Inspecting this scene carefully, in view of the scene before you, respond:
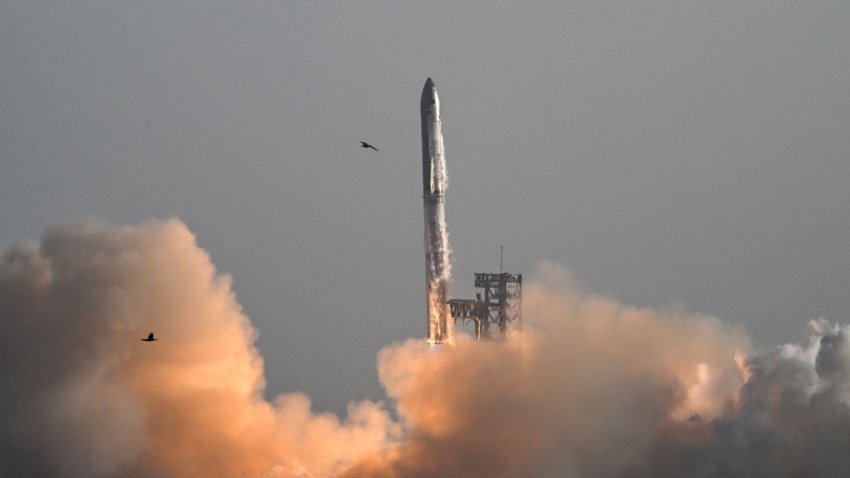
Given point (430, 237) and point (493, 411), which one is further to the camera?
point (430, 237)

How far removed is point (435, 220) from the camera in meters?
110

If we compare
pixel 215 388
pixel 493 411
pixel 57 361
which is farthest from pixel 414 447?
pixel 57 361

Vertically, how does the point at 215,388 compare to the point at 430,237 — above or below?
below

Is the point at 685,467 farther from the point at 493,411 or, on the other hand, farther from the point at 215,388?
the point at 215,388

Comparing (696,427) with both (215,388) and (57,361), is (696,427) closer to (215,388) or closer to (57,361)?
(215,388)

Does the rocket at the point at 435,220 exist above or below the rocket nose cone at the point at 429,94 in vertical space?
below

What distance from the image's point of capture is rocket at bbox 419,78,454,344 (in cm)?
10994

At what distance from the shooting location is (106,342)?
104750mm

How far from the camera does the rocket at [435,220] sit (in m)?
110

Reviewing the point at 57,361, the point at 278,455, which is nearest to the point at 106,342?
the point at 57,361

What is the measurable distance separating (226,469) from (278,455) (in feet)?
9.60

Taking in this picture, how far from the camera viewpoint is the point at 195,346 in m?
107

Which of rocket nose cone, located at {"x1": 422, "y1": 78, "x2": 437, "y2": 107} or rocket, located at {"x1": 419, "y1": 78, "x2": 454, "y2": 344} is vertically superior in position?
rocket nose cone, located at {"x1": 422, "y1": 78, "x2": 437, "y2": 107}

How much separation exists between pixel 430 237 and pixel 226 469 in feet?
50.3
